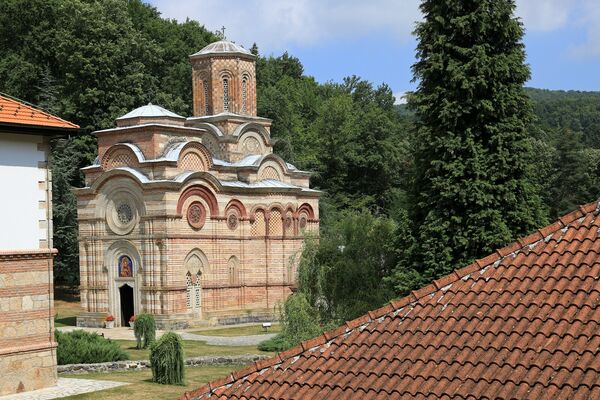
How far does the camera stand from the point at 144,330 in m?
26.1

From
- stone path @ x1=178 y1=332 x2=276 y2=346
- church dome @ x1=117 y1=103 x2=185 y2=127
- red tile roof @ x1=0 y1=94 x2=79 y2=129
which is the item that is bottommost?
stone path @ x1=178 y1=332 x2=276 y2=346

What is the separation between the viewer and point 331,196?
54031mm

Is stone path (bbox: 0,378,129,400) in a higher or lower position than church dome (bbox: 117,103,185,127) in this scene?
lower

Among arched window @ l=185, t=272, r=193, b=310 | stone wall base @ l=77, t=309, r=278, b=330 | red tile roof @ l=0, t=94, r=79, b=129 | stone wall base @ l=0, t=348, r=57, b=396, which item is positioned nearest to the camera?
stone wall base @ l=0, t=348, r=57, b=396

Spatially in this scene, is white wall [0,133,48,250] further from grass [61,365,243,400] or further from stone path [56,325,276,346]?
stone path [56,325,276,346]

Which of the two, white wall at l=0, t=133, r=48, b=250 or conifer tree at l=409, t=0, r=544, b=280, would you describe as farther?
white wall at l=0, t=133, r=48, b=250

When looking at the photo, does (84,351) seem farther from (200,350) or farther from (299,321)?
(299,321)

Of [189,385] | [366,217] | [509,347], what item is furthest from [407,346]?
[366,217]

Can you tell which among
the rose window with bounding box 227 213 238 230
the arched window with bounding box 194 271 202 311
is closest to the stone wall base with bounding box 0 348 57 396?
the arched window with bounding box 194 271 202 311

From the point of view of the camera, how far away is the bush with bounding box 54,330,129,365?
22219mm

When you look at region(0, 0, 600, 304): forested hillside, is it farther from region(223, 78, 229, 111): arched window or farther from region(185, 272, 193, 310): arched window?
region(185, 272, 193, 310): arched window

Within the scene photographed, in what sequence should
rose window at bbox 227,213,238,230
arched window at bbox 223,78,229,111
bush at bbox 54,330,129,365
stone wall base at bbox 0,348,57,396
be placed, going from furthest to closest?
arched window at bbox 223,78,229,111, rose window at bbox 227,213,238,230, bush at bbox 54,330,129,365, stone wall base at bbox 0,348,57,396

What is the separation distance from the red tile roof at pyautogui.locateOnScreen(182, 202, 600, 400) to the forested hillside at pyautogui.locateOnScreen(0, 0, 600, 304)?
99.4 ft

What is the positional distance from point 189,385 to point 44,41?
33.5 meters
